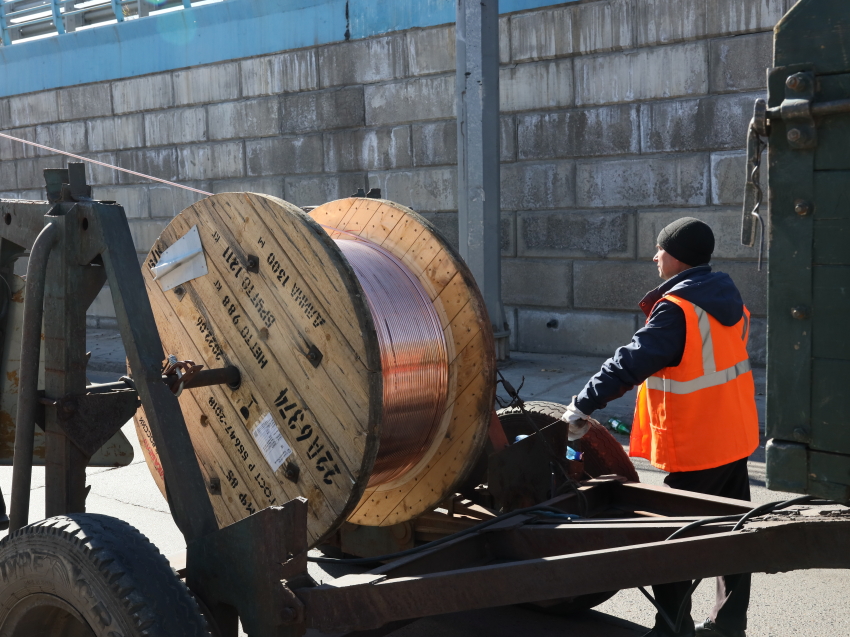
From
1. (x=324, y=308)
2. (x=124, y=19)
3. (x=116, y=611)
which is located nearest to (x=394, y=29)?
(x=124, y=19)

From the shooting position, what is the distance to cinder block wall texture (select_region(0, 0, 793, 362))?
895 centimetres

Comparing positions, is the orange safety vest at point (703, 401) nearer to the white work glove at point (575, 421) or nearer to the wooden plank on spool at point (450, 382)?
the white work glove at point (575, 421)

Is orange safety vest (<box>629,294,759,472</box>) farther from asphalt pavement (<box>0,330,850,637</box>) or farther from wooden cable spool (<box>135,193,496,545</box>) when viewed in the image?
wooden cable spool (<box>135,193,496,545</box>)

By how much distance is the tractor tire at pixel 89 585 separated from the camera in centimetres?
255

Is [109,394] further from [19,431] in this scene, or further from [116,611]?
[116,611]

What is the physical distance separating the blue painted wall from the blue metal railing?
251 mm

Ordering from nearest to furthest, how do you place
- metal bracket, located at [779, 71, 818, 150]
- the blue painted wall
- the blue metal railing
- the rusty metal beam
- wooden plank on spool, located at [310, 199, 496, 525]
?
metal bracket, located at [779, 71, 818, 150], the rusty metal beam, wooden plank on spool, located at [310, 199, 496, 525], the blue painted wall, the blue metal railing

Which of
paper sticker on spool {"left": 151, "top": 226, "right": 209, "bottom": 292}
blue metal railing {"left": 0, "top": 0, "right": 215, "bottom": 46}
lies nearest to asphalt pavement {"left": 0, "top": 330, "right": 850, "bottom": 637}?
paper sticker on spool {"left": 151, "top": 226, "right": 209, "bottom": 292}

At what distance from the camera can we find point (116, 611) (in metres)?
2.55

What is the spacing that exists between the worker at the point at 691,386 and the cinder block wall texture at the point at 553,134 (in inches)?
218

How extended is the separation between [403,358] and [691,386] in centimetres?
120

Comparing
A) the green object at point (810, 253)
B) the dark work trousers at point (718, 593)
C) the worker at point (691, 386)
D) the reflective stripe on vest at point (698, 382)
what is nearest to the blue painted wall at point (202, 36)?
the worker at point (691, 386)

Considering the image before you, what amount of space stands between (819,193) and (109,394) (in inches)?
93.3

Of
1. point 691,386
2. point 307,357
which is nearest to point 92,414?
point 307,357
